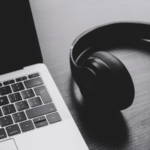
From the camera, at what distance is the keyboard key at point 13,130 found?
561 mm

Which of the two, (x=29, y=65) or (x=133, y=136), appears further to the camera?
(x=29, y=65)

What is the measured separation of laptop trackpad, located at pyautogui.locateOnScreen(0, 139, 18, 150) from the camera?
544 mm

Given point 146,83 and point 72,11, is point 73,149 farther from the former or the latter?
point 72,11

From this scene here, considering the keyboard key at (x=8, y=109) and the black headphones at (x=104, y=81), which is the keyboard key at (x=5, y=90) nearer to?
the keyboard key at (x=8, y=109)

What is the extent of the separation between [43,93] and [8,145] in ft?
0.42

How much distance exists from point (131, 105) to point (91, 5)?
424mm

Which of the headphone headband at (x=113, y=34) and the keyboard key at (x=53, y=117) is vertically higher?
the headphone headband at (x=113, y=34)

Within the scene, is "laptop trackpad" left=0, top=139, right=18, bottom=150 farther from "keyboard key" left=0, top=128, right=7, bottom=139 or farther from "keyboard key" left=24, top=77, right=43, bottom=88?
"keyboard key" left=24, top=77, right=43, bottom=88

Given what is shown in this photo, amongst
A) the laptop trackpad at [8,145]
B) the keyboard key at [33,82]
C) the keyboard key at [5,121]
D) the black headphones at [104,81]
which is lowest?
the laptop trackpad at [8,145]

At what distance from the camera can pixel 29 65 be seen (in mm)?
710

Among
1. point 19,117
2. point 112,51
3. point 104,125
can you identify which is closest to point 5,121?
point 19,117

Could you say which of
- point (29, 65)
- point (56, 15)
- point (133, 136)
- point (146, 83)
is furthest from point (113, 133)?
point (56, 15)

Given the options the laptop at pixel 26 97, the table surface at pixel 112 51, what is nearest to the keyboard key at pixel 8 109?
the laptop at pixel 26 97

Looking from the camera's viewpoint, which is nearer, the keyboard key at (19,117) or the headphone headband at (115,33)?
the keyboard key at (19,117)
